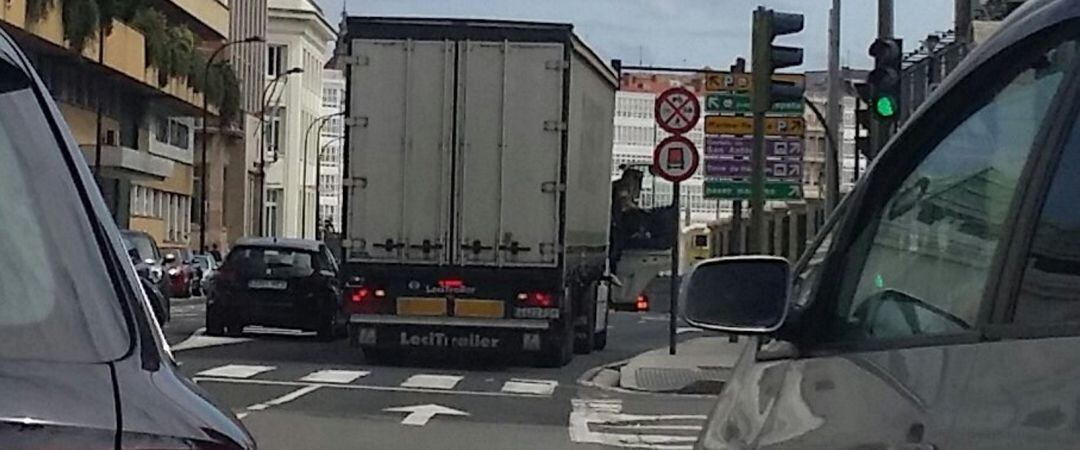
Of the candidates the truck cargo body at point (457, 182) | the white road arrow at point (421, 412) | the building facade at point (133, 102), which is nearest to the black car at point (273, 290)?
the truck cargo body at point (457, 182)

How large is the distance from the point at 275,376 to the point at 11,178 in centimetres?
1643

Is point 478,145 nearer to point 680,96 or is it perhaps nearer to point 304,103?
point 680,96

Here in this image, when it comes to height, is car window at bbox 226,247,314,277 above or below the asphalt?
above

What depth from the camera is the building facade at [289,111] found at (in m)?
97.8

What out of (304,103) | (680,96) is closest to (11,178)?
(680,96)

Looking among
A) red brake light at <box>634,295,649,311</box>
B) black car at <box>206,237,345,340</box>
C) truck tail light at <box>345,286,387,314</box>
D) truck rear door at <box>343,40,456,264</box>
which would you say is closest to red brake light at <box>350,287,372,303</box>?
truck tail light at <box>345,286,387,314</box>

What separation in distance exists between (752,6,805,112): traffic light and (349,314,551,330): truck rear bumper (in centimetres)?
335

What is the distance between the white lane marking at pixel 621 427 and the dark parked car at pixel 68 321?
35.0ft

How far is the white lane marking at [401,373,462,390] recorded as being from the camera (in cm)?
1880

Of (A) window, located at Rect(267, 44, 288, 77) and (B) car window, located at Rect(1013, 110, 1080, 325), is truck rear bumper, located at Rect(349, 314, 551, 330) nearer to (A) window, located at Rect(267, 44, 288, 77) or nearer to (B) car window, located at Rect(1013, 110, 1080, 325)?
(B) car window, located at Rect(1013, 110, 1080, 325)

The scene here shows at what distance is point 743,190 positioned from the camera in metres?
30.1

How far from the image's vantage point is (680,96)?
2320 cm

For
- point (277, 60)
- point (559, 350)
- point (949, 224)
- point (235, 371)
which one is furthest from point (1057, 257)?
point (277, 60)

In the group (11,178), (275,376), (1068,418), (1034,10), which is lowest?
(275,376)
